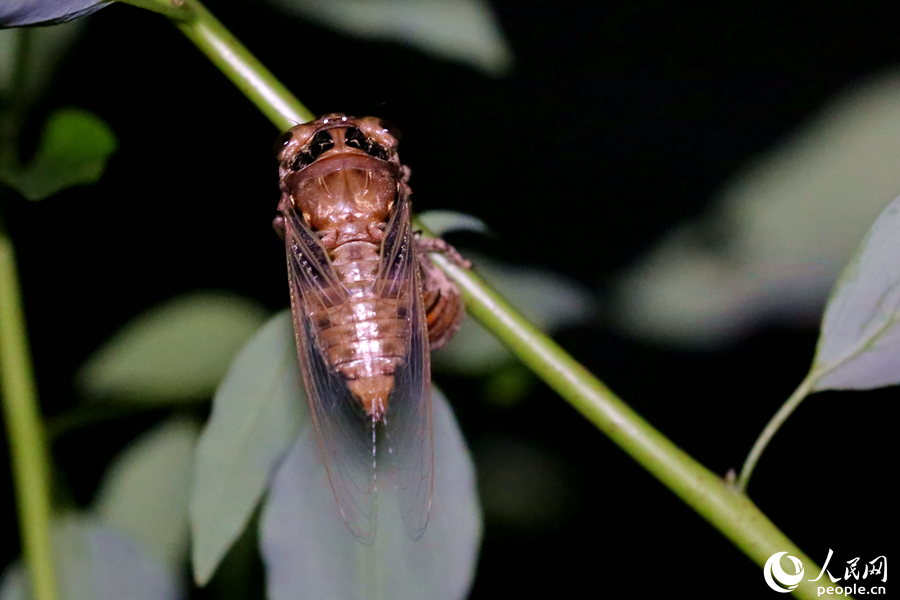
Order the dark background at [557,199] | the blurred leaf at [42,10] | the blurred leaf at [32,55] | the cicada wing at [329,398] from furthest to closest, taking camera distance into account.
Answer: the dark background at [557,199] < the blurred leaf at [32,55] < the cicada wing at [329,398] < the blurred leaf at [42,10]

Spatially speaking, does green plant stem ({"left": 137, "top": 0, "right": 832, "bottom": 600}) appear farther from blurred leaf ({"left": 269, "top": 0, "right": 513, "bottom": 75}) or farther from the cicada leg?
blurred leaf ({"left": 269, "top": 0, "right": 513, "bottom": 75})

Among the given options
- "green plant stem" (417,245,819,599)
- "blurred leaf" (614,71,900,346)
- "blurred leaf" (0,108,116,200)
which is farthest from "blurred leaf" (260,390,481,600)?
"blurred leaf" (614,71,900,346)

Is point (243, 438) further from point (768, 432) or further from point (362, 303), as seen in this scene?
point (768, 432)

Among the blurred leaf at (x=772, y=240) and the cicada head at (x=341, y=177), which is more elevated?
the cicada head at (x=341, y=177)

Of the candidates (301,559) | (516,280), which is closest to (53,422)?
(301,559)

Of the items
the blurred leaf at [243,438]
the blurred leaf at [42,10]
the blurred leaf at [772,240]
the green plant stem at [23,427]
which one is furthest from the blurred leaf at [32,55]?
the blurred leaf at [772,240]

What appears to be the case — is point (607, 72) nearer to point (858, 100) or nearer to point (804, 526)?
point (858, 100)

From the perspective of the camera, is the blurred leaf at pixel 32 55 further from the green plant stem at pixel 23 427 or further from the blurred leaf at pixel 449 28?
the blurred leaf at pixel 449 28
